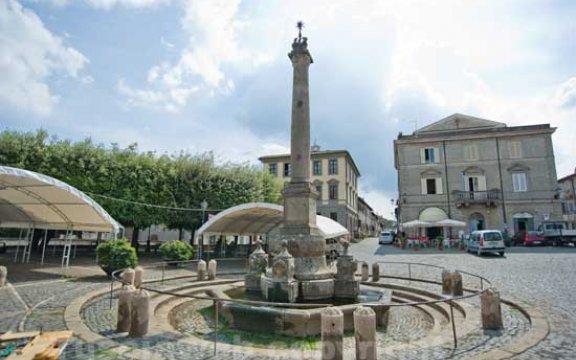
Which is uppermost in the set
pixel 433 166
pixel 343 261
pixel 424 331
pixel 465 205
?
pixel 433 166

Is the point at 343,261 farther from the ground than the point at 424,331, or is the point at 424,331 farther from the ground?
the point at 343,261

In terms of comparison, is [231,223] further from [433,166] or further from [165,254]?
[433,166]

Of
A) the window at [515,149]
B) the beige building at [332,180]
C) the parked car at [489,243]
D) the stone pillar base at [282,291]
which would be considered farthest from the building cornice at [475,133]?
the stone pillar base at [282,291]

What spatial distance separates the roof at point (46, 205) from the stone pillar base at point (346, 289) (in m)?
9.98

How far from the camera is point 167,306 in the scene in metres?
8.73

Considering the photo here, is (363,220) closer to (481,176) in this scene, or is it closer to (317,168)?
(317,168)

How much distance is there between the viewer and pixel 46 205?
14930 mm

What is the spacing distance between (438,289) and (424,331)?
4301mm

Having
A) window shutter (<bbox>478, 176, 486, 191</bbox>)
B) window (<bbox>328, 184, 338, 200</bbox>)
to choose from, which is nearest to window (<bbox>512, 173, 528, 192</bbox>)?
window shutter (<bbox>478, 176, 486, 191</bbox>)

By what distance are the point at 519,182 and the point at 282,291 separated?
3394cm

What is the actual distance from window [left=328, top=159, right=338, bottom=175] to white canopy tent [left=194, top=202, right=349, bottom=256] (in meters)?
20.8

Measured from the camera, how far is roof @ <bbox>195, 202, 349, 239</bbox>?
57.0ft

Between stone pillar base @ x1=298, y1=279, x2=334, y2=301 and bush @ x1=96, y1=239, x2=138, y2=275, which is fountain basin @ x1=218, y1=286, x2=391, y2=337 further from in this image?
bush @ x1=96, y1=239, x2=138, y2=275

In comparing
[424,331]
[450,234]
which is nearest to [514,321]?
[424,331]
